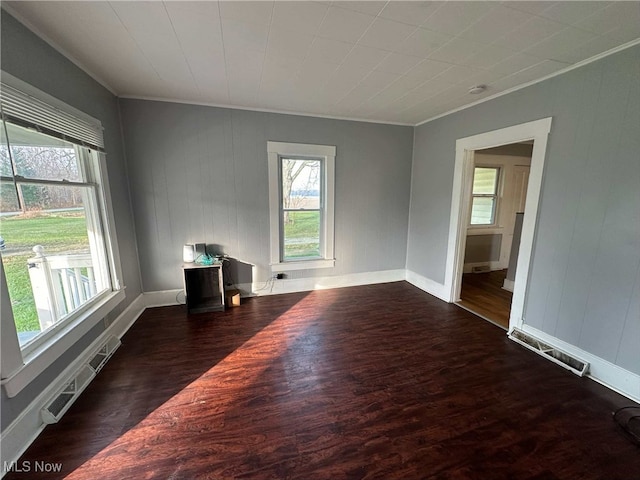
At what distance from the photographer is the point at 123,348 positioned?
246 cm

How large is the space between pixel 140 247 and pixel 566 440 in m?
4.28

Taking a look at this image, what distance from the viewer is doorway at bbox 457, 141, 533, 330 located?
4.57 m

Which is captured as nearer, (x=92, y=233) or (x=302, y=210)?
(x=92, y=233)

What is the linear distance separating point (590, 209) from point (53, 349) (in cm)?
417

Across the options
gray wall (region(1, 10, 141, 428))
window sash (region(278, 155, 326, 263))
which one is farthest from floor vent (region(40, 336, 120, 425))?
window sash (region(278, 155, 326, 263))

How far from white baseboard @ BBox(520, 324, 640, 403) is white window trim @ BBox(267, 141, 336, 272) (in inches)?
109

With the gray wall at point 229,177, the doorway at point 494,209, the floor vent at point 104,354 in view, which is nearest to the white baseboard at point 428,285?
the doorway at point 494,209

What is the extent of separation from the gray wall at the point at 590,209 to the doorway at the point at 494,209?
1877mm

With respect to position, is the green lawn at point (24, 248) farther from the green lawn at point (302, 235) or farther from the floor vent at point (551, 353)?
the floor vent at point (551, 353)

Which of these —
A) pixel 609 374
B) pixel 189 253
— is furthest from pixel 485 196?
pixel 189 253

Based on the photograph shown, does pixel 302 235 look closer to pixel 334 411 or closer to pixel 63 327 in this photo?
pixel 334 411

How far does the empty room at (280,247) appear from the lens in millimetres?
1504

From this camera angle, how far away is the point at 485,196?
4.80 metres

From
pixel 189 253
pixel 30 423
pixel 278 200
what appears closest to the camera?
pixel 30 423
